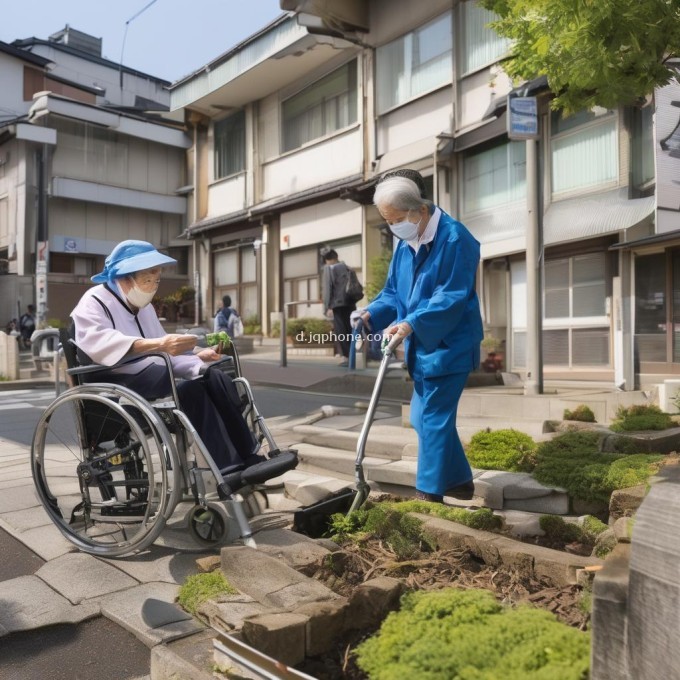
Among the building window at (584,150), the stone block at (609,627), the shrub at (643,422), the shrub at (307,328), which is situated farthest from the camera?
the shrub at (307,328)

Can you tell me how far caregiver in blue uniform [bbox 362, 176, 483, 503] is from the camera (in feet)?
11.5

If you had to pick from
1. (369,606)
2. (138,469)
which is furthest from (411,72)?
(369,606)

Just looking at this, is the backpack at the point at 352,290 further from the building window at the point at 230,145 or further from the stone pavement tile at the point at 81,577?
the building window at the point at 230,145

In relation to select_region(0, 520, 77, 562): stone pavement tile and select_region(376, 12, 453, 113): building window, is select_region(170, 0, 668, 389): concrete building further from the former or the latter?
select_region(0, 520, 77, 562): stone pavement tile

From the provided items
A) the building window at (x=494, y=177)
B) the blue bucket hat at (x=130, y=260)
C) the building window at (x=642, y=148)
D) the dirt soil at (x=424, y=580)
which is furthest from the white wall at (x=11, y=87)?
the dirt soil at (x=424, y=580)

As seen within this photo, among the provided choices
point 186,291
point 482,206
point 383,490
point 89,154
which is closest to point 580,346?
point 482,206

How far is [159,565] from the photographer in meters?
3.28

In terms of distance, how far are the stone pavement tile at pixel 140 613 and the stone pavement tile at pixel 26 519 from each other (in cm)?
134

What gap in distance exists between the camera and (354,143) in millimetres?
16500

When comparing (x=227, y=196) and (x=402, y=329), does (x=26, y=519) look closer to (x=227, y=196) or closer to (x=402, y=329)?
(x=402, y=329)

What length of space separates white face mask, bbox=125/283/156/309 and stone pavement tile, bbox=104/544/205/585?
1319 millimetres

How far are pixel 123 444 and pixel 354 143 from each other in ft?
46.3

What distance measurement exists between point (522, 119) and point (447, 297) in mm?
4147

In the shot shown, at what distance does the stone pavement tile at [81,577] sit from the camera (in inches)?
118
